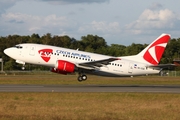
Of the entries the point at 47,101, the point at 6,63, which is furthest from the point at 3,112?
the point at 6,63

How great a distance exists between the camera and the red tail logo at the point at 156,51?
155 feet

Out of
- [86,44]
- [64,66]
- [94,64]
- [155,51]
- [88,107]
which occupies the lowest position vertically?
[88,107]

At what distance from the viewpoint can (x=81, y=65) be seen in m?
45.6

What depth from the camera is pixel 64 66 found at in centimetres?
4334

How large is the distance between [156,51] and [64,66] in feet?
33.4

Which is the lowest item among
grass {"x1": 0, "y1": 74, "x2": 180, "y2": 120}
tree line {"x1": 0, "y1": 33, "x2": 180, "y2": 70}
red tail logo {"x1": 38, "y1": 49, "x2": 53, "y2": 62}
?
grass {"x1": 0, "y1": 74, "x2": 180, "y2": 120}

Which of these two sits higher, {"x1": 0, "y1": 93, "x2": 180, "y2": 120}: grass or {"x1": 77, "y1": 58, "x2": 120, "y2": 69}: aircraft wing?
{"x1": 77, "y1": 58, "x2": 120, "y2": 69}: aircraft wing

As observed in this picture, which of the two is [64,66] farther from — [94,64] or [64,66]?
[94,64]

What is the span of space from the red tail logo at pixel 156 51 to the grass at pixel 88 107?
16143mm

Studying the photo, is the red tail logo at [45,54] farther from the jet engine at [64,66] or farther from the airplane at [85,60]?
the jet engine at [64,66]

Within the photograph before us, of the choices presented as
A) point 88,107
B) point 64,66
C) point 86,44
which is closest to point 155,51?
point 64,66

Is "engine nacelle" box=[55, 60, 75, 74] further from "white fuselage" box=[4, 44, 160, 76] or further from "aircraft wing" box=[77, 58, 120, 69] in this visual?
"aircraft wing" box=[77, 58, 120, 69]

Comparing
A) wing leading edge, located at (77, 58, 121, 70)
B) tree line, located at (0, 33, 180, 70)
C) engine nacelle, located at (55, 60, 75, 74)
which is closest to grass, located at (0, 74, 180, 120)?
engine nacelle, located at (55, 60, 75, 74)

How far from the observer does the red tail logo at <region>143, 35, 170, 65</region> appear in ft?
155
